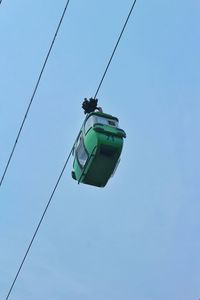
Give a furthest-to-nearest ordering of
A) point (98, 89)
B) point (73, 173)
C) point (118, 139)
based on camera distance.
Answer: point (73, 173) → point (118, 139) → point (98, 89)

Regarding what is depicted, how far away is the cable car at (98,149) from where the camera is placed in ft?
42.1

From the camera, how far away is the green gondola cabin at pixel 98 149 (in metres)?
12.8


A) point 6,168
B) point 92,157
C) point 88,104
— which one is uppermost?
point 88,104

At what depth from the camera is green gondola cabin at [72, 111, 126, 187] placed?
12.8 m

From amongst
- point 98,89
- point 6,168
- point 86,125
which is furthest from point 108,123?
point 6,168

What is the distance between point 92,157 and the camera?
42.3ft

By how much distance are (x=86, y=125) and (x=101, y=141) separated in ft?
3.28

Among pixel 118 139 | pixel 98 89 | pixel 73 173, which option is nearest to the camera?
pixel 98 89

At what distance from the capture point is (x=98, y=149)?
12758 mm

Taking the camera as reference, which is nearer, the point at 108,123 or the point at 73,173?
the point at 108,123

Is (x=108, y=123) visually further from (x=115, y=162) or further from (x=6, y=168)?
(x=6, y=168)

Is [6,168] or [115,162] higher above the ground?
[115,162]

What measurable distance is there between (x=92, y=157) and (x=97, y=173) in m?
0.60

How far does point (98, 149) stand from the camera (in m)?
12.8
